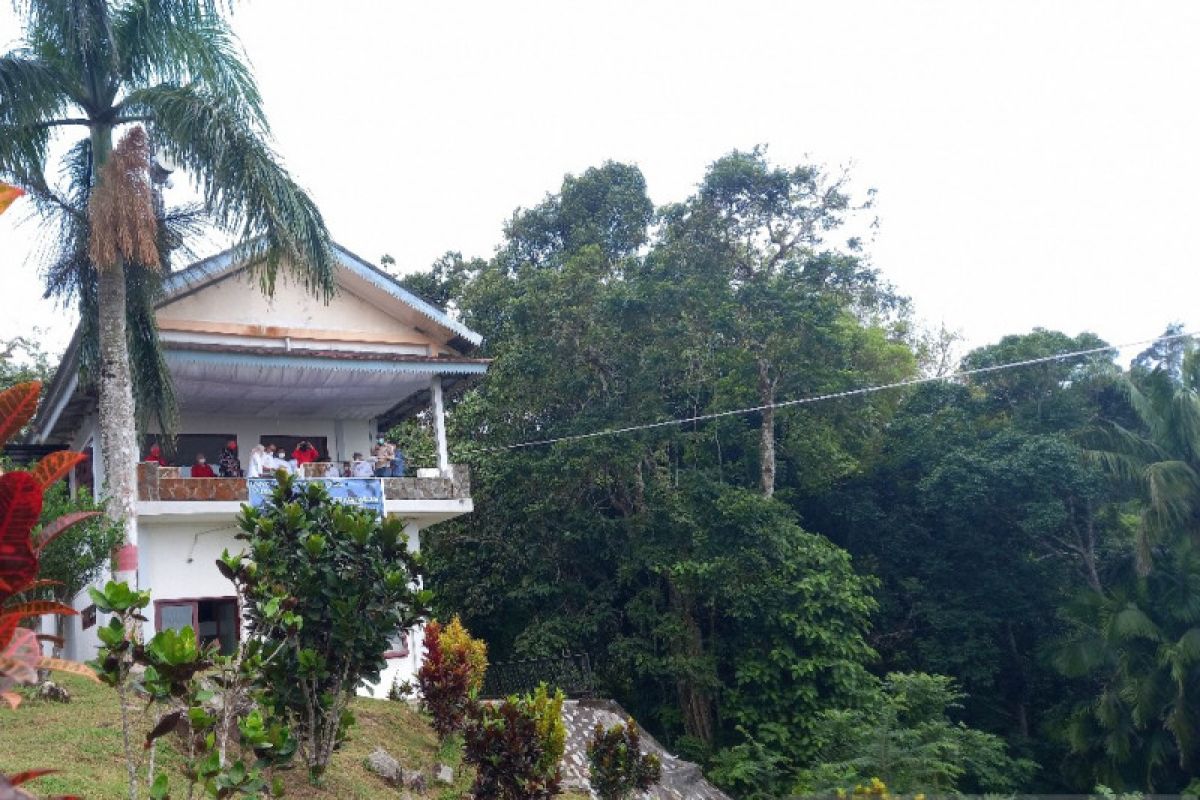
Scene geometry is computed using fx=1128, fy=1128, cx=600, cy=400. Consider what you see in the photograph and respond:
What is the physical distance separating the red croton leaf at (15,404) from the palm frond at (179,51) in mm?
11208

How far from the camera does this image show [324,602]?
10266 mm

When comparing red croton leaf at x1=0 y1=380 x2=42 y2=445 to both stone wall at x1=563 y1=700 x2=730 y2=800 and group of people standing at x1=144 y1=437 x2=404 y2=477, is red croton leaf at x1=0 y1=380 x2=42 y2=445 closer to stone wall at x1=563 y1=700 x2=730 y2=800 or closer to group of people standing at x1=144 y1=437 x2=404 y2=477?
stone wall at x1=563 y1=700 x2=730 y2=800

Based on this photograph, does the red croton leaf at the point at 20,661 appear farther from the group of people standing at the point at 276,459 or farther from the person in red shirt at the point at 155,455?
the person in red shirt at the point at 155,455

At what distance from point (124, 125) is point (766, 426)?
→ 13519 mm

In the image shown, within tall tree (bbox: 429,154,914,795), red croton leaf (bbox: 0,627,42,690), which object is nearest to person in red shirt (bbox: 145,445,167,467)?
tall tree (bbox: 429,154,914,795)

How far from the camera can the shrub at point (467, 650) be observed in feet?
46.2

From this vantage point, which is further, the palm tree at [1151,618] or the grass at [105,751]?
the palm tree at [1151,618]

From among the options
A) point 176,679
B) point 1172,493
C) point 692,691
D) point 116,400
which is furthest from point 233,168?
point 1172,493

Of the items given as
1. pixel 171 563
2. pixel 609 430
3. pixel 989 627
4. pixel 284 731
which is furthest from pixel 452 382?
pixel 989 627

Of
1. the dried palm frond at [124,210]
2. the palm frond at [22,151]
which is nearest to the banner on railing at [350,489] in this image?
the dried palm frond at [124,210]

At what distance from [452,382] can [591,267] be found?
221 inches

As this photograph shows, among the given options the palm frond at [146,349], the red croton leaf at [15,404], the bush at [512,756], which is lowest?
the bush at [512,756]

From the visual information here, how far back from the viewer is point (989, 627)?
80.6 ft

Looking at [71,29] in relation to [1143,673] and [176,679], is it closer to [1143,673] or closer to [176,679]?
[176,679]
